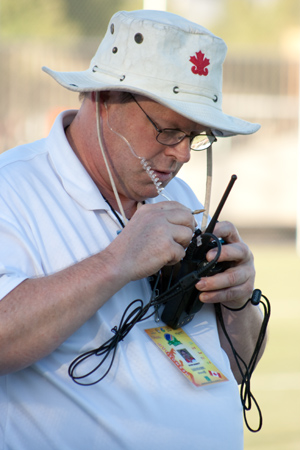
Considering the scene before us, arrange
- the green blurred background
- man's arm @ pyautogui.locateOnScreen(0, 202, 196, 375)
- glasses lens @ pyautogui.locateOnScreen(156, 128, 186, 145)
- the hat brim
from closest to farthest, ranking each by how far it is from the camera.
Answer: man's arm @ pyautogui.locateOnScreen(0, 202, 196, 375)
the hat brim
glasses lens @ pyautogui.locateOnScreen(156, 128, 186, 145)
the green blurred background

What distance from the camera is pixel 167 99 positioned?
175cm

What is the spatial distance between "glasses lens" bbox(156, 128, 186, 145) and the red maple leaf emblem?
161 mm

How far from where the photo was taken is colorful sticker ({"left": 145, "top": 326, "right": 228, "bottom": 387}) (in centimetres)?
175

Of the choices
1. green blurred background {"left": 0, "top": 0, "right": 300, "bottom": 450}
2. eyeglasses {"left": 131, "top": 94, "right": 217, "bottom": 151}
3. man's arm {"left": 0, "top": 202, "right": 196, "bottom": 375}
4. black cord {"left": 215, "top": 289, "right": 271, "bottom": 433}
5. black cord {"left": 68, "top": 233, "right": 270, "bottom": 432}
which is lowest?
green blurred background {"left": 0, "top": 0, "right": 300, "bottom": 450}

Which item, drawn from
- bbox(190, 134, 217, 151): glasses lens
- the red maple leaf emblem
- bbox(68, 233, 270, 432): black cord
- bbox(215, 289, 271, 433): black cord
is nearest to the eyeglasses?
bbox(190, 134, 217, 151): glasses lens

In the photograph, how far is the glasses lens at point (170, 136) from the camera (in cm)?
183

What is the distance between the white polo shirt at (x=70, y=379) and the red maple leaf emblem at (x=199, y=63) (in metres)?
0.40

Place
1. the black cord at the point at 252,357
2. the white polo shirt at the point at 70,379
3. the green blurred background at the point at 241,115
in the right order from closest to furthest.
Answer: the white polo shirt at the point at 70,379
the black cord at the point at 252,357
the green blurred background at the point at 241,115

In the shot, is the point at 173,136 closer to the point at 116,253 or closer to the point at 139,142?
A: the point at 139,142

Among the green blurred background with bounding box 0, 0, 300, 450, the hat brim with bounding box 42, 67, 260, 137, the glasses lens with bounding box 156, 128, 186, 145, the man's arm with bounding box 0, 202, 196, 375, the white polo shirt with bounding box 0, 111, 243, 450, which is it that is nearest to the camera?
the man's arm with bounding box 0, 202, 196, 375

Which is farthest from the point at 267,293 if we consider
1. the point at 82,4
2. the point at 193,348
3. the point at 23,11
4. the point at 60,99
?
the point at 23,11

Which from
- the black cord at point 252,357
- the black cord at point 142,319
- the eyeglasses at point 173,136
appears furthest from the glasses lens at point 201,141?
the black cord at point 252,357

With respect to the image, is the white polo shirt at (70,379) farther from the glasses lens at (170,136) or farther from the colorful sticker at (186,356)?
the glasses lens at (170,136)

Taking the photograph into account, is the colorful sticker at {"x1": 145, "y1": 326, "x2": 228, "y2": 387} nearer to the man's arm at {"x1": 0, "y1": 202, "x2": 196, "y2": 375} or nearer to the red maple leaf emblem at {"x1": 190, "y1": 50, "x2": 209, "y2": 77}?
the man's arm at {"x1": 0, "y1": 202, "x2": 196, "y2": 375}
